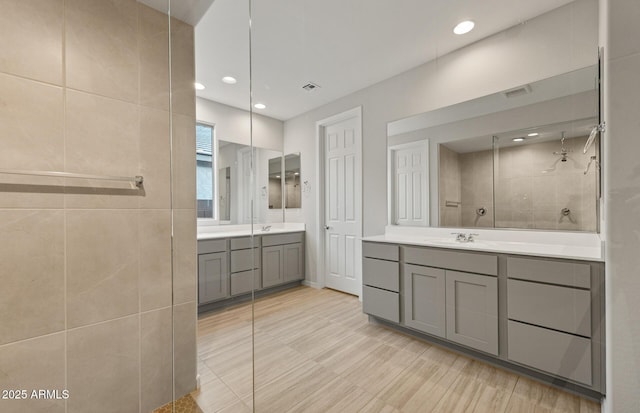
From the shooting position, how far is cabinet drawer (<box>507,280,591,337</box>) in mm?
845

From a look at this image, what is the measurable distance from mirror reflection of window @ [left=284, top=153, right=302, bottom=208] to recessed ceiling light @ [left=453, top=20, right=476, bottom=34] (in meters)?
1.54

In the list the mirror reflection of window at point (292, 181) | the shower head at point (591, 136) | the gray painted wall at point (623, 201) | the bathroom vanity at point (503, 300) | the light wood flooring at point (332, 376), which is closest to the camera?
the gray painted wall at point (623, 201)

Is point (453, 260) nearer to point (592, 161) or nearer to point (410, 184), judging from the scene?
point (410, 184)

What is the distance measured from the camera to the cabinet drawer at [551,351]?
Answer: 0.86m

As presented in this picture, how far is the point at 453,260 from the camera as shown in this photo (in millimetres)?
1684

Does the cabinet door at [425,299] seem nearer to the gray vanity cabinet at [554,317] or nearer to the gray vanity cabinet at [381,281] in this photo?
the gray vanity cabinet at [381,281]

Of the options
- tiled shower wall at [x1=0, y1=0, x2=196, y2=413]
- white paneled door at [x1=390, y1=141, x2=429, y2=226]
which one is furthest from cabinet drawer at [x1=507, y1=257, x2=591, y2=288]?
tiled shower wall at [x1=0, y1=0, x2=196, y2=413]

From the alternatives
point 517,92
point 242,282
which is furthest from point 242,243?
point 517,92

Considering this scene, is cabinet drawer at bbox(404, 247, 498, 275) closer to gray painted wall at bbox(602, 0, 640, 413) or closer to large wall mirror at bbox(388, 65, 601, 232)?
large wall mirror at bbox(388, 65, 601, 232)

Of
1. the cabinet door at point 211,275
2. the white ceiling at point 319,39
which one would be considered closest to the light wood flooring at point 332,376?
the cabinet door at point 211,275

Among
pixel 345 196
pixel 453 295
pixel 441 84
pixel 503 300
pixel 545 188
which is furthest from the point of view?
pixel 345 196

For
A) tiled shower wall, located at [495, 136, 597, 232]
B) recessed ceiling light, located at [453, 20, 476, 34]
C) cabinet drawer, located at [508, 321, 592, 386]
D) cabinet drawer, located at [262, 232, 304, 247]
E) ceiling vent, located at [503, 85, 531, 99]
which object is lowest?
cabinet drawer, located at [508, 321, 592, 386]

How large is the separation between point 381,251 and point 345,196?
28.4 inches

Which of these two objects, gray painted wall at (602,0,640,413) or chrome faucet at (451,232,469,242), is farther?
chrome faucet at (451,232,469,242)
